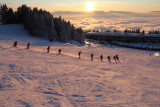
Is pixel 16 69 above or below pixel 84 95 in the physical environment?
above

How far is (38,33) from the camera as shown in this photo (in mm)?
45406

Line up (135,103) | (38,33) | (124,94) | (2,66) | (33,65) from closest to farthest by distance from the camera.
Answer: (135,103) → (124,94) → (2,66) → (33,65) → (38,33)

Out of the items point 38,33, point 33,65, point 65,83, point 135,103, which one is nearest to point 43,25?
point 38,33

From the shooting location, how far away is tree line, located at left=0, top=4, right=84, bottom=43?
45438 mm

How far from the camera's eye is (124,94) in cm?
986

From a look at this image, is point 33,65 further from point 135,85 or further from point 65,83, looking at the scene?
point 135,85

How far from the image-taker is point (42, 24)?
46250 millimetres

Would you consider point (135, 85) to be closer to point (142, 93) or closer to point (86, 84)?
point (142, 93)

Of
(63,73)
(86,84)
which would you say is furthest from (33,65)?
(86,84)

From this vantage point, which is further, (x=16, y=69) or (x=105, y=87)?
(x=16, y=69)

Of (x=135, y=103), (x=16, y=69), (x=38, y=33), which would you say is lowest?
(x=135, y=103)

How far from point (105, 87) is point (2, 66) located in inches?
366

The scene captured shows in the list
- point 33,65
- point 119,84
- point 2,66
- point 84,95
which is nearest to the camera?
point 84,95

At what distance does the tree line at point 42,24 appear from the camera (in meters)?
45.4
